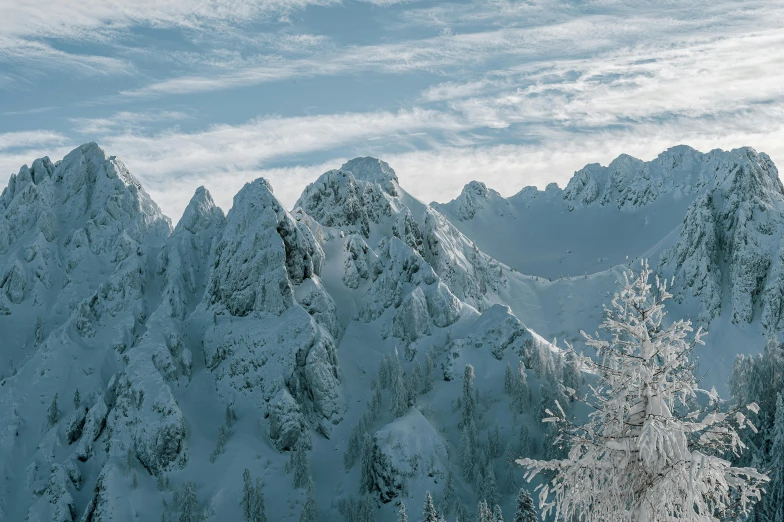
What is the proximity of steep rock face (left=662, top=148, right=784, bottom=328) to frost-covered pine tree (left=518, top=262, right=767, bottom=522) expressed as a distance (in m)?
150

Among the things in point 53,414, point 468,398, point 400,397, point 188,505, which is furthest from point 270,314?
point 53,414

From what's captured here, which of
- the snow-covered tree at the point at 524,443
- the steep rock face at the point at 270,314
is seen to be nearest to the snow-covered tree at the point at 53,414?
the steep rock face at the point at 270,314

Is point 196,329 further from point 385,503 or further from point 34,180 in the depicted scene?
point 34,180

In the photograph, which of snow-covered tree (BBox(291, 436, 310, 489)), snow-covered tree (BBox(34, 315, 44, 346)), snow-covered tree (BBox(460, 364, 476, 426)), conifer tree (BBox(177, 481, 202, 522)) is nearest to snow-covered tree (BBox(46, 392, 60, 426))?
snow-covered tree (BBox(34, 315, 44, 346))

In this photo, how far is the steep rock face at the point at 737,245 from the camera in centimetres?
14750

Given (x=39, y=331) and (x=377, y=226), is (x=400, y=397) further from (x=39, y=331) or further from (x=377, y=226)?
(x=39, y=331)

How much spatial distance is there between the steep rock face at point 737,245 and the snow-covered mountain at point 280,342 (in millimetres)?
539

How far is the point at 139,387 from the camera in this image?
10631 centimetres

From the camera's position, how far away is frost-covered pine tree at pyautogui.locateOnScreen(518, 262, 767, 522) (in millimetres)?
12367

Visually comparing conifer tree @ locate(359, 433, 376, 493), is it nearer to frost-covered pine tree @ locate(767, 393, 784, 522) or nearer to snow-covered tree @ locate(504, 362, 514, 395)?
snow-covered tree @ locate(504, 362, 514, 395)

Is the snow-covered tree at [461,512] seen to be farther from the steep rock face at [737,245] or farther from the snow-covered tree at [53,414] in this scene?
the steep rock face at [737,245]

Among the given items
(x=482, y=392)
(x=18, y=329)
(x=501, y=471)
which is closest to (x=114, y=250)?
(x=18, y=329)

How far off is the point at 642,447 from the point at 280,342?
4103 inches

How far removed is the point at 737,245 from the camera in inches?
6058
